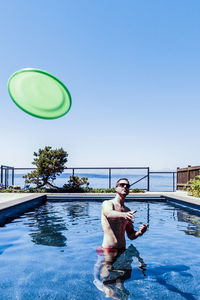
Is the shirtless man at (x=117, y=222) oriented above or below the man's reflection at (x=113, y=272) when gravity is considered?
above

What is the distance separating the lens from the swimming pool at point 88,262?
112 inches

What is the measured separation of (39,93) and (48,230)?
3089 mm

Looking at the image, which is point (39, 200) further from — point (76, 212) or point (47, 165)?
point (47, 165)

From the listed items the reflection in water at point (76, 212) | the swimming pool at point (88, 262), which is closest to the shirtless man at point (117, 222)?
the swimming pool at point (88, 262)

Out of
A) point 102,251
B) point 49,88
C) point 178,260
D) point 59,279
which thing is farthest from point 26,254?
point 49,88

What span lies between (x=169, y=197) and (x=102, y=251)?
24.8ft

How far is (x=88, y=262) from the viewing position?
3863 mm

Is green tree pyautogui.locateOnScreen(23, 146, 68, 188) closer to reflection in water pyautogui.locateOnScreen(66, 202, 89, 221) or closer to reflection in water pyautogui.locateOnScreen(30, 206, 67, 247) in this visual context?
reflection in water pyautogui.locateOnScreen(66, 202, 89, 221)

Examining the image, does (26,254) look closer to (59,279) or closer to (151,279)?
(59,279)

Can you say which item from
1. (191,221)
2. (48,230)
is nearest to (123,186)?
(48,230)

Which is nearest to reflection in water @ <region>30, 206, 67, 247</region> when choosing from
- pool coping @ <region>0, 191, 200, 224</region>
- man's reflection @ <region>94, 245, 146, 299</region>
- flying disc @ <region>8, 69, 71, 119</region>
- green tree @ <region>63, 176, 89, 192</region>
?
pool coping @ <region>0, 191, 200, 224</region>

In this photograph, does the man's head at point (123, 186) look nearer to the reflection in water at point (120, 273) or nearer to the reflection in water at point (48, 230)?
the reflection in water at point (120, 273)

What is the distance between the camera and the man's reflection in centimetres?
271

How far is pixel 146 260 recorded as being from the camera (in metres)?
3.97
